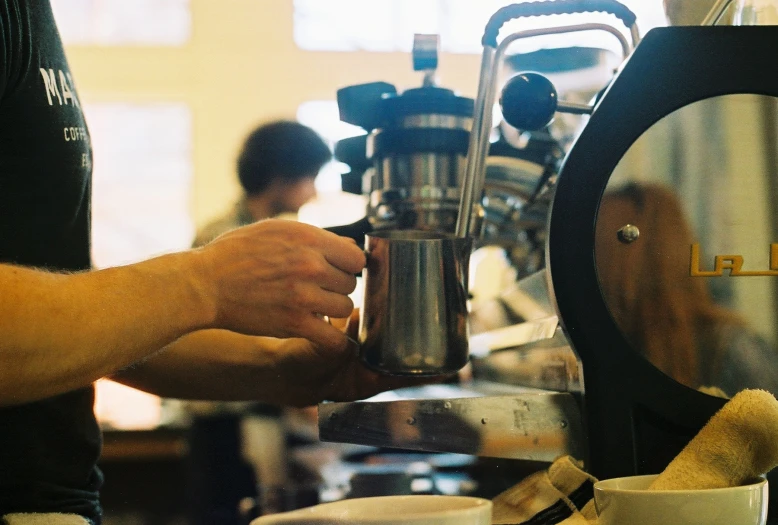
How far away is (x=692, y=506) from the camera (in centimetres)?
41

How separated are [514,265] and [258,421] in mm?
837

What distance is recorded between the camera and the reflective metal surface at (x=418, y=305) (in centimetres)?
59

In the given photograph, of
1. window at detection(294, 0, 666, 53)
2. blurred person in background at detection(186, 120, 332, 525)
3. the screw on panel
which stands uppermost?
window at detection(294, 0, 666, 53)

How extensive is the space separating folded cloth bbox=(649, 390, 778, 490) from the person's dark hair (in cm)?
158

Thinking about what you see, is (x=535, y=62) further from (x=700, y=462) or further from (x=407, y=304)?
(x=700, y=462)

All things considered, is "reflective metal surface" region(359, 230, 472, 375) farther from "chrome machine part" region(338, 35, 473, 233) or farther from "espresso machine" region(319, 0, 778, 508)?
"chrome machine part" region(338, 35, 473, 233)

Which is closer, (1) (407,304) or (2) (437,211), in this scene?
(1) (407,304)

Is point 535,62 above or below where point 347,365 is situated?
above

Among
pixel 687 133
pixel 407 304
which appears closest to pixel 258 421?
pixel 407 304

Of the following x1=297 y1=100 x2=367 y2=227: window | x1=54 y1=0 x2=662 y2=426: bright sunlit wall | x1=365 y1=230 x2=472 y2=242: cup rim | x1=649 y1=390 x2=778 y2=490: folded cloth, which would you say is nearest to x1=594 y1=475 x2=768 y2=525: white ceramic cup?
x1=649 y1=390 x2=778 y2=490: folded cloth

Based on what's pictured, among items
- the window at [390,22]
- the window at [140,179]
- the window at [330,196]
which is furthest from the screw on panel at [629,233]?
the window at [140,179]

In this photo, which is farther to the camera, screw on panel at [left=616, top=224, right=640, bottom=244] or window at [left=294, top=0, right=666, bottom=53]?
window at [left=294, top=0, right=666, bottom=53]

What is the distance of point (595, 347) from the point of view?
0.56 meters

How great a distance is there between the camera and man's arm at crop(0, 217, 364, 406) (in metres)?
0.54
